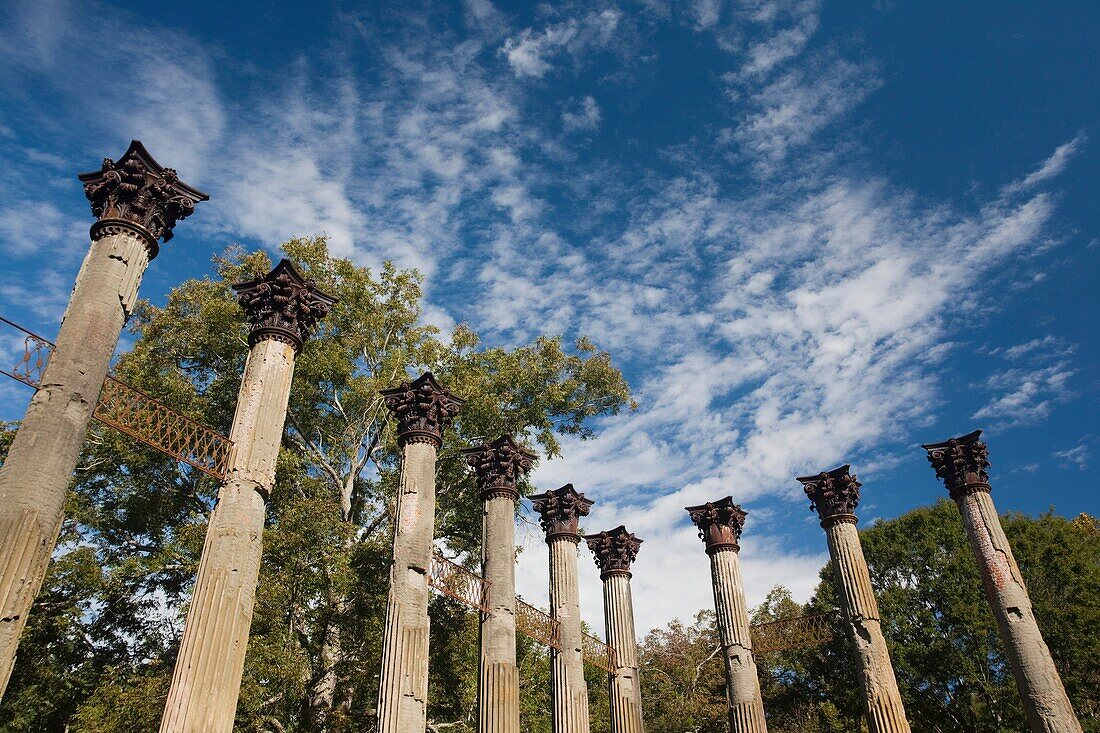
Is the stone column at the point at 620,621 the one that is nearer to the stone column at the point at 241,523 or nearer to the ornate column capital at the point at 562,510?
the ornate column capital at the point at 562,510

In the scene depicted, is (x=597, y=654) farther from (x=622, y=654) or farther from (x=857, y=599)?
(x=857, y=599)

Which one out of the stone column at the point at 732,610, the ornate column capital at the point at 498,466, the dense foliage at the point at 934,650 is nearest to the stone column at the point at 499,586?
the ornate column capital at the point at 498,466

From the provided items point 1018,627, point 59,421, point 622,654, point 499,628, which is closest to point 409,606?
point 499,628

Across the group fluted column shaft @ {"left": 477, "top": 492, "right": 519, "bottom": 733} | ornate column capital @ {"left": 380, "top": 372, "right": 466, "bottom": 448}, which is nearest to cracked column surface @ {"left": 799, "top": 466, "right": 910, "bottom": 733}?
fluted column shaft @ {"left": 477, "top": 492, "right": 519, "bottom": 733}

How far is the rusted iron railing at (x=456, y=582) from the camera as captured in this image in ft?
39.2

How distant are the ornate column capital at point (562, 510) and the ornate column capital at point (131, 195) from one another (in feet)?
32.9

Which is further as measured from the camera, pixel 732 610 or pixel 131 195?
pixel 732 610

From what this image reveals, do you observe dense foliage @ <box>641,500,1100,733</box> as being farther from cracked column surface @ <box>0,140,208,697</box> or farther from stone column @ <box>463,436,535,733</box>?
cracked column surface @ <box>0,140,208,697</box>

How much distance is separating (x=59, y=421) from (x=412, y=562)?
5424mm

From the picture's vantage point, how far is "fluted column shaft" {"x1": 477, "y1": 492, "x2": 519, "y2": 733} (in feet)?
40.2

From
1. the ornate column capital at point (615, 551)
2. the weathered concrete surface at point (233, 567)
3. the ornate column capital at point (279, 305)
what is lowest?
the weathered concrete surface at point (233, 567)

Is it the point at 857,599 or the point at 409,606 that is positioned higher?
the point at 857,599

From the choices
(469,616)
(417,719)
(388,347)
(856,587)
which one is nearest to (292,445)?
(388,347)

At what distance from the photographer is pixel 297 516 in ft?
52.1
